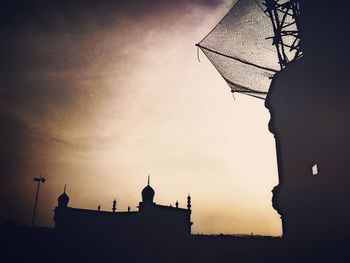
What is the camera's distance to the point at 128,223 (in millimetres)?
33219

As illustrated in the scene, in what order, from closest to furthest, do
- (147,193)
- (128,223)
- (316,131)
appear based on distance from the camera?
1. (316,131)
2. (128,223)
3. (147,193)

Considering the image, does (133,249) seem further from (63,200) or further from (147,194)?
(63,200)

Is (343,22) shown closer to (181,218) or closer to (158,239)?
(158,239)

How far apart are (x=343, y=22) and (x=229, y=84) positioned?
16.3 ft

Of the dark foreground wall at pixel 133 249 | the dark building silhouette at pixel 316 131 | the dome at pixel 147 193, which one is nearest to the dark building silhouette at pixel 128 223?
the dome at pixel 147 193

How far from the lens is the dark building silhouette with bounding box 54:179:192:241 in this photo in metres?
32.5

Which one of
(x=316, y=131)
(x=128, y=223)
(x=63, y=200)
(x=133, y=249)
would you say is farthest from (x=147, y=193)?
(x=316, y=131)

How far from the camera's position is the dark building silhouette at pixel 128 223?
107ft

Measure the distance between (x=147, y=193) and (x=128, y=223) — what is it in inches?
194

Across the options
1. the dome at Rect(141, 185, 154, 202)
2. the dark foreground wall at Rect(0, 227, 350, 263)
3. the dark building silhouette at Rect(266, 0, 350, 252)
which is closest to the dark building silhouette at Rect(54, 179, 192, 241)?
the dome at Rect(141, 185, 154, 202)

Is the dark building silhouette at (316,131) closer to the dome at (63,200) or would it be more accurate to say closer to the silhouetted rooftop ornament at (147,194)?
the silhouetted rooftop ornament at (147,194)

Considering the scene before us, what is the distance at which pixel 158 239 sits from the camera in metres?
32.6

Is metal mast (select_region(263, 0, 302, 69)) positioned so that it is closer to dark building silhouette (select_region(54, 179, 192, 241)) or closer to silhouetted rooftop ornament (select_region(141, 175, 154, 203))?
dark building silhouette (select_region(54, 179, 192, 241))

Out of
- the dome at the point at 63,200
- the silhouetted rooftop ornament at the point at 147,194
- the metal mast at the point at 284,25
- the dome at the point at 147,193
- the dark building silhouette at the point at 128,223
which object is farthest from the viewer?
the dome at the point at 63,200
